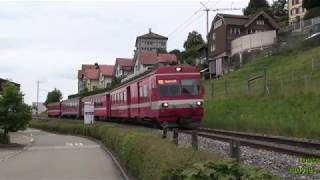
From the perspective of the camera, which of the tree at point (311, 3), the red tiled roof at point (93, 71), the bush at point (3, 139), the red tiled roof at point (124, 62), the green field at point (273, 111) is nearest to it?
the green field at point (273, 111)

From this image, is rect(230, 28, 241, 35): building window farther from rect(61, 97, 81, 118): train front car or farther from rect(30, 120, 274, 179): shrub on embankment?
rect(30, 120, 274, 179): shrub on embankment

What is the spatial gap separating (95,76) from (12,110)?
132m

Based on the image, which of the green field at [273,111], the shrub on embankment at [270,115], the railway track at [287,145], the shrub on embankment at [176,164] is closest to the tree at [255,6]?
the green field at [273,111]

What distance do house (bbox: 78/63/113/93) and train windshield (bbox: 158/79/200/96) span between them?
121643mm

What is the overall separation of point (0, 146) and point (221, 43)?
2727 inches

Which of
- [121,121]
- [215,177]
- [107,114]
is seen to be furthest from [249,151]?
[107,114]

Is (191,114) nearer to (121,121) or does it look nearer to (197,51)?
(121,121)

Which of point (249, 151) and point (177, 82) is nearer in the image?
point (249, 151)

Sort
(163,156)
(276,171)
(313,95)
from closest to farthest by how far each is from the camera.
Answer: (163,156) → (276,171) → (313,95)

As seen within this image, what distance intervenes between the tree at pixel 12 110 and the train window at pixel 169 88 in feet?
46.1

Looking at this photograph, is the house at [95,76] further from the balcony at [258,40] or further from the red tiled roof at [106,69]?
the balcony at [258,40]

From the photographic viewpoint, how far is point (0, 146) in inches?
1454

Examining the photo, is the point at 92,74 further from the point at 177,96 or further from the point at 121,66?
the point at 177,96

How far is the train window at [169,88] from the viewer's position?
2861 cm
